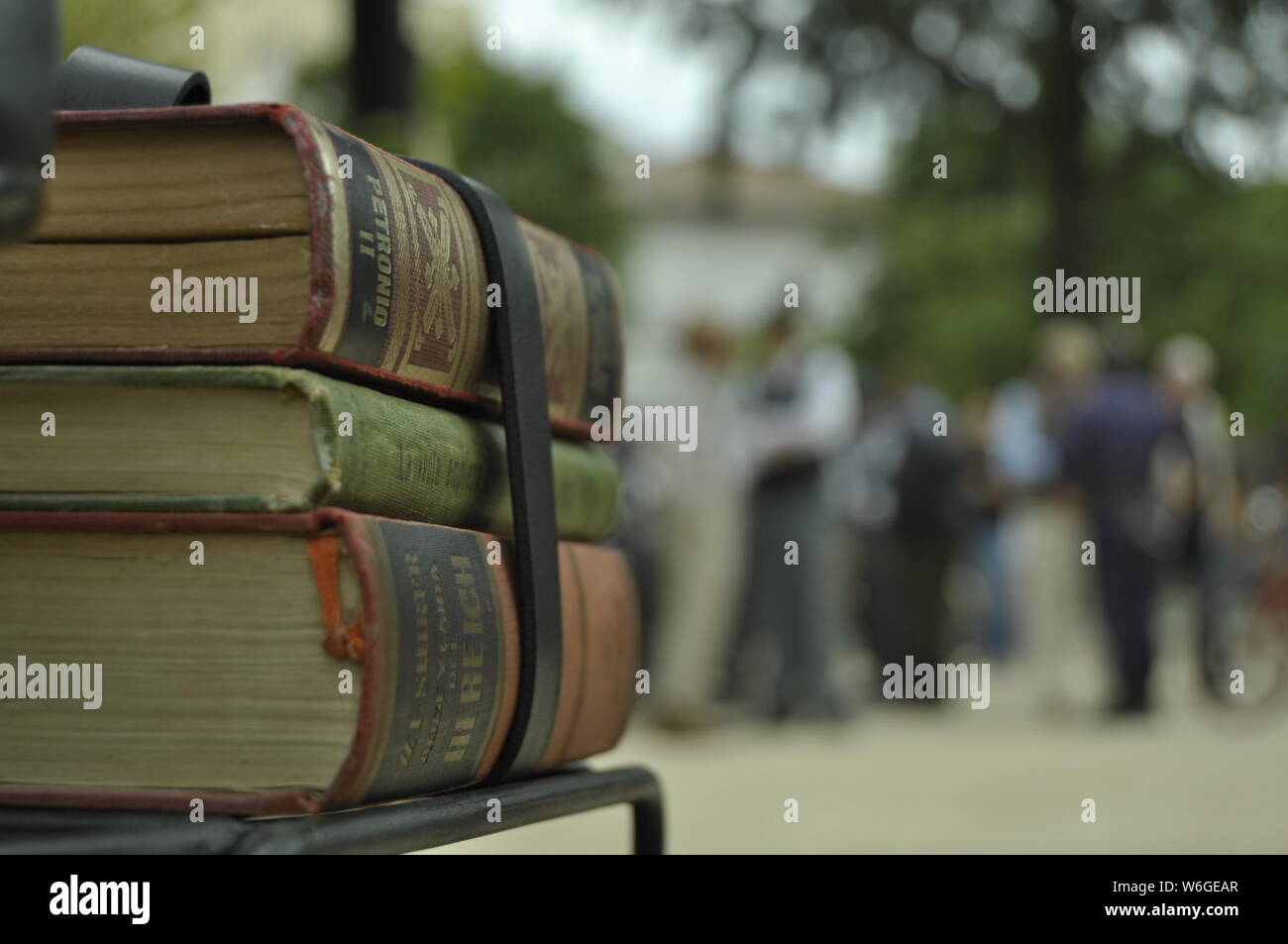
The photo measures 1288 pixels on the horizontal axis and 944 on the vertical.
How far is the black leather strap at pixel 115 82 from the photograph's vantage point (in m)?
1.32

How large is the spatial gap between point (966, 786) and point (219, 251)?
6384 mm

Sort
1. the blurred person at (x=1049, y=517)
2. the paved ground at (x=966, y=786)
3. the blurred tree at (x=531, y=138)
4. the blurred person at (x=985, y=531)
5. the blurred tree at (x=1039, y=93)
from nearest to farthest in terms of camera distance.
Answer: the paved ground at (x=966, y=786), the blurred person at (x=1049, y=517), the blurred person at (x=985, y=531), the blurred tree at (x=1039, y=93), the blurred tree at (x=531, y=138)

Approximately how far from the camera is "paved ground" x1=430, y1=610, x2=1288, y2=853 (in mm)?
5492

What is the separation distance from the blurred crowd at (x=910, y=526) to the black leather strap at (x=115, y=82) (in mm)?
6779

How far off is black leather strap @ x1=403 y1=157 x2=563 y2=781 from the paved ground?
125 inches

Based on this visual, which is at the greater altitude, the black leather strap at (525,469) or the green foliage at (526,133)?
the green foliage at (526,133)

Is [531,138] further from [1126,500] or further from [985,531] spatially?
[1126,500]

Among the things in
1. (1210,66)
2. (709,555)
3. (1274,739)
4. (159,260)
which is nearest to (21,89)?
(159,260)

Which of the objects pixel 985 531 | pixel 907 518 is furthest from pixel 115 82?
pixel 985 531

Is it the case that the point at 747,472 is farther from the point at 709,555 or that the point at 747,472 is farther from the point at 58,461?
the point at 58,461

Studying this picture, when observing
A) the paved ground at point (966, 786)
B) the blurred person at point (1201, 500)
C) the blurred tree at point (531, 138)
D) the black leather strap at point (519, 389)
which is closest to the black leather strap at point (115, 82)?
the black leather strap at point (519, 389)

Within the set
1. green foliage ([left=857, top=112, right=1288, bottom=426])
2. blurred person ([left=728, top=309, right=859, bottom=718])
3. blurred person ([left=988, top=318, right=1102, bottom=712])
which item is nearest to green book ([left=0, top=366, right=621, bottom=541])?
blurred person ([left=728, top=309, right=859, bottom=718])

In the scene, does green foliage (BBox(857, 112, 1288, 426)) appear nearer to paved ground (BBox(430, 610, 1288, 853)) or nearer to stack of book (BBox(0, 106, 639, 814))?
paved ground (BBox(430, 610, 1288, 853))

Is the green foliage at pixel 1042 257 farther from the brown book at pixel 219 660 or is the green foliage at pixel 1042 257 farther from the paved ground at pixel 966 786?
the brown book at pixel 219 660
